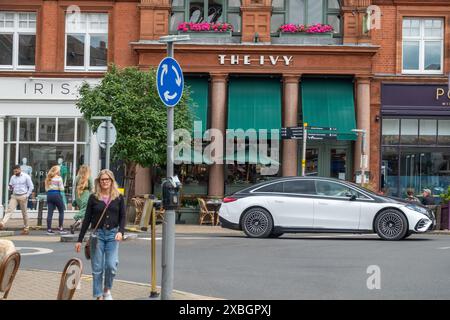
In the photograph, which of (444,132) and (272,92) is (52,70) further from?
(444,132)

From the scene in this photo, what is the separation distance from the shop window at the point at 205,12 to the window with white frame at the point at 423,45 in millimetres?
5998

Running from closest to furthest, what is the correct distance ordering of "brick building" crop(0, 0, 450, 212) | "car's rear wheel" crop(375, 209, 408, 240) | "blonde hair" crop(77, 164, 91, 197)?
"blonde hair" crop(77, 164, 91, 197) → "car's rear wheel" crop(375, 209, 408, 240) → "brick building" crop(0, 0, 450, 212)

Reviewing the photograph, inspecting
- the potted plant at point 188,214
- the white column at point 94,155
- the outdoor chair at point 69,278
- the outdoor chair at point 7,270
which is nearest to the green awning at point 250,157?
the potted plant at point 188,214

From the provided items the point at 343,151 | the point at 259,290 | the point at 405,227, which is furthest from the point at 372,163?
the point at 259,290

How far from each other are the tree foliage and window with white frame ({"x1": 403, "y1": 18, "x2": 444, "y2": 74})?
888cm

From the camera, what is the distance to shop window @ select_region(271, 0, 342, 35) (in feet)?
84.9

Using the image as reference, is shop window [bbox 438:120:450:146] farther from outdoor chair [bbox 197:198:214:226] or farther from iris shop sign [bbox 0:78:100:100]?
iris shop sign [bbox 0:78:100:100]

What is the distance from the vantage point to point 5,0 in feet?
84.5

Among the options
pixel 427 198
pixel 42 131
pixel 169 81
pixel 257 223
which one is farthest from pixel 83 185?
pixel 427 198

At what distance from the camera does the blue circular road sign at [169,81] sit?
8.81 m

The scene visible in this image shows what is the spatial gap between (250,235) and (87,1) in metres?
12.3

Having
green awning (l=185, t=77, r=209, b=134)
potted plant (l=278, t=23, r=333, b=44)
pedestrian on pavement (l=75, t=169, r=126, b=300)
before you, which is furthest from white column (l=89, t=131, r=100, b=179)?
pedestrian on pavement (l=75, t=169, r=126, b=300)

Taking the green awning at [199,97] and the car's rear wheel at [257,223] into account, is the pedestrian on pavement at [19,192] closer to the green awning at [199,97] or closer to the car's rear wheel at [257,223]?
the car's rear wheel at [257,223]

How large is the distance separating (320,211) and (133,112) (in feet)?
23.6
